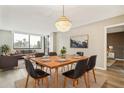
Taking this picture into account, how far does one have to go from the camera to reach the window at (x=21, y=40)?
26.4 ft

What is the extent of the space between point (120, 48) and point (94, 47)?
4.39 meters

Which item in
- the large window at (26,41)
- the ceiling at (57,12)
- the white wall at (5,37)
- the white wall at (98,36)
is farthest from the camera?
the large window at (26,41)

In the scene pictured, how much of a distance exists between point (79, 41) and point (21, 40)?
510 cm

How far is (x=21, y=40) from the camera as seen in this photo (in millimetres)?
8383

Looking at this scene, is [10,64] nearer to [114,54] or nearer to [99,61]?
[99,61]

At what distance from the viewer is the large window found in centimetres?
811

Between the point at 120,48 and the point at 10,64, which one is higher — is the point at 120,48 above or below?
above

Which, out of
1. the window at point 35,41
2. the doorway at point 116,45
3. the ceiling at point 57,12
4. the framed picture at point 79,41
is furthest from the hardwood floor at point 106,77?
the window at point 35,41

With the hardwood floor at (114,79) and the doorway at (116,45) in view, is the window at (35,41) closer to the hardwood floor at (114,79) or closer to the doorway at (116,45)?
the doorway at (116,45)

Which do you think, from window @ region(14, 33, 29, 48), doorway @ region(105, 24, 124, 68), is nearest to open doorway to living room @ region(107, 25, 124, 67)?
doorway @ region(105, 24, 124, 68)

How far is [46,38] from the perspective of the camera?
9992 mm

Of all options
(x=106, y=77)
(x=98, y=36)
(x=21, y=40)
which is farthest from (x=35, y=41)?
(x=106, y=77)
